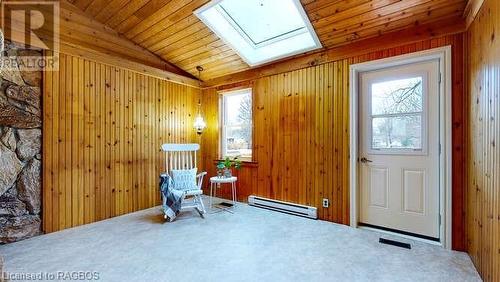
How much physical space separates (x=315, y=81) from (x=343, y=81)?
15.3 inches

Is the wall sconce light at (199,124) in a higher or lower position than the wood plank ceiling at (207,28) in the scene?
lower

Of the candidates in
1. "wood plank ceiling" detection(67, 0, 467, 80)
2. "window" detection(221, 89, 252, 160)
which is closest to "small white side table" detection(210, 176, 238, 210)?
"window" detection(221, 89, 252, 160)

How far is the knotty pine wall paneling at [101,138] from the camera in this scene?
2.98 metres

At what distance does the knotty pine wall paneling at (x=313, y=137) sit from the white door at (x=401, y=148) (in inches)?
7.7

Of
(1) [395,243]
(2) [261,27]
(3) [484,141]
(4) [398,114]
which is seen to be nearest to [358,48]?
(4) [398,114]

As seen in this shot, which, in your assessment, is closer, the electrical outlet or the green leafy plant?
the electrical outlet

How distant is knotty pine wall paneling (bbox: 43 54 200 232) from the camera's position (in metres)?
2.98

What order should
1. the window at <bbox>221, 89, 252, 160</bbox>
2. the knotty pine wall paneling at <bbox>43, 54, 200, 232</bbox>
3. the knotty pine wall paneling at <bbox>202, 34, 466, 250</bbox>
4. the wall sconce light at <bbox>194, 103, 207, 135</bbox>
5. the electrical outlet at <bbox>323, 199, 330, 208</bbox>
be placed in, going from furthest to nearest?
the wall sconce light at <bbox>194, 103, 207, 135</bbox>
the window at <bbox>221, 89, 252, 160</bbox>
the electrical outlet at <bbox>323, 199, 330, 208</bbox>
the knotty pine wall paneling at <bbox>43, 54, 200, 232</bbox>
the knotty pine wall paneling at <bbox>202, 34, 466, 250</bbox>

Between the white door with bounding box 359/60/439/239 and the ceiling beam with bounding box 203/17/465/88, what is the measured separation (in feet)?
0.95

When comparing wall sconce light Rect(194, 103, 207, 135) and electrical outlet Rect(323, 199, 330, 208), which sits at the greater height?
wall sconce light Rect(194, 103, 207, 135)

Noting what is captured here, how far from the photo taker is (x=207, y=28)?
3383 millimetres

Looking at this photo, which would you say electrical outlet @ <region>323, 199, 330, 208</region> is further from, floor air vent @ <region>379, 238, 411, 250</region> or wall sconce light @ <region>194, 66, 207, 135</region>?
wall sconce light @ <region>194, 66, 207, 135</region>

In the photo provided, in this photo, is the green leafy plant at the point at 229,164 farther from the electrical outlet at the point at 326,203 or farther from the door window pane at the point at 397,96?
the door window pane at the point at 397,96

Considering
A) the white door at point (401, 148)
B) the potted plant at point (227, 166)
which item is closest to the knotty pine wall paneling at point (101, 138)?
the potted plant at point (227, 166)
